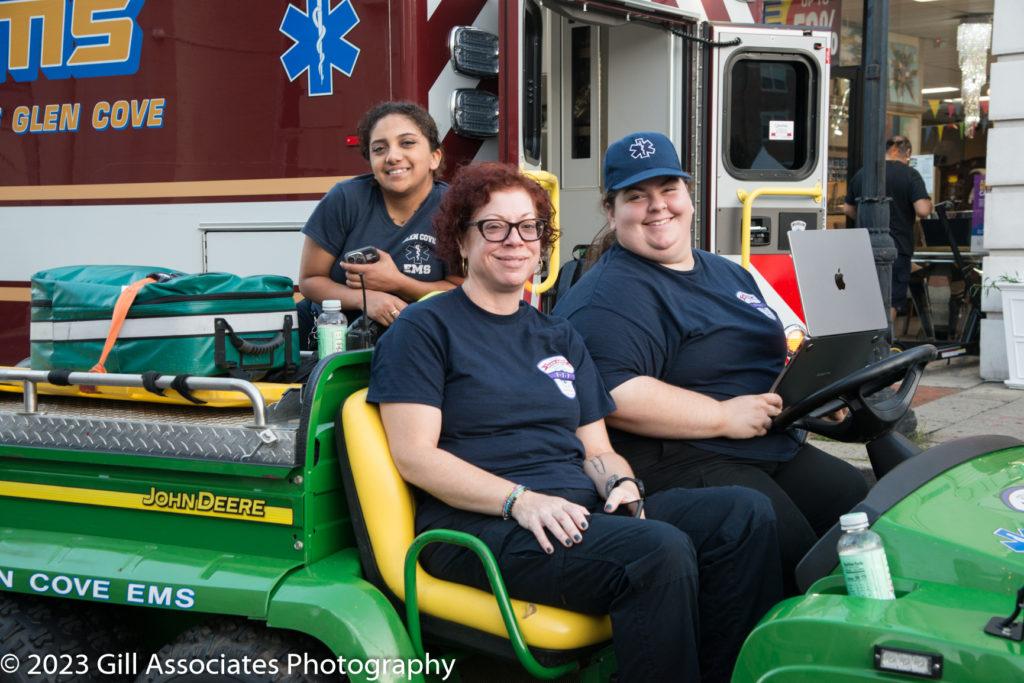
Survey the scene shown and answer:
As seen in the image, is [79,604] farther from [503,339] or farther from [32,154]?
[32,154]

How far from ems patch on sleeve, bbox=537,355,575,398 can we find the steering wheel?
1.98ft

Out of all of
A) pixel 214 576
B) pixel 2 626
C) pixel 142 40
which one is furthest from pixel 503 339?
pixel 142 40

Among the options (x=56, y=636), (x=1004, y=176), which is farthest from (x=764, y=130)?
(x=56, y=636)

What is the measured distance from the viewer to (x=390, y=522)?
267 centimetres

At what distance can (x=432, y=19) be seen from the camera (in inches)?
188

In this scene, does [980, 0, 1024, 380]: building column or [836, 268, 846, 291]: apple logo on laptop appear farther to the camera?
[980, 0, 1024, 380]: building column

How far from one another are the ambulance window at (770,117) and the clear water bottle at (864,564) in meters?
4.34

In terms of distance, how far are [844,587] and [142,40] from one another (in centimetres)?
430

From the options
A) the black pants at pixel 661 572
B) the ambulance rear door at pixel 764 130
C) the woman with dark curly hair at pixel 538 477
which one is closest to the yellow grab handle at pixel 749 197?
the ambulance rear door at pixel 764 130

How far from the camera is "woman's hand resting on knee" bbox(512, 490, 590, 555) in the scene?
252 centimetres

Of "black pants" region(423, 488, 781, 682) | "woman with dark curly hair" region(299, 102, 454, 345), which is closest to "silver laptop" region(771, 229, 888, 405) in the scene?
"black pants" region(423, 488, 781, 682)

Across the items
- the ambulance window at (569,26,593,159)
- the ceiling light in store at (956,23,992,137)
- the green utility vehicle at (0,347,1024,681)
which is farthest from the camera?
the ceiling light in store at (956,23,992,137)

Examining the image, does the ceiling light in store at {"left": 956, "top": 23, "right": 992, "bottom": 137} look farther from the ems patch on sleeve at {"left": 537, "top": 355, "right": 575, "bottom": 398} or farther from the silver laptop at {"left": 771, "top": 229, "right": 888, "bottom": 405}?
the ems patch on sleeve at {"left": 537, "top": 355, "right": 575, "bottom": 398}

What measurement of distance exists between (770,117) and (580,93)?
3.60ft
